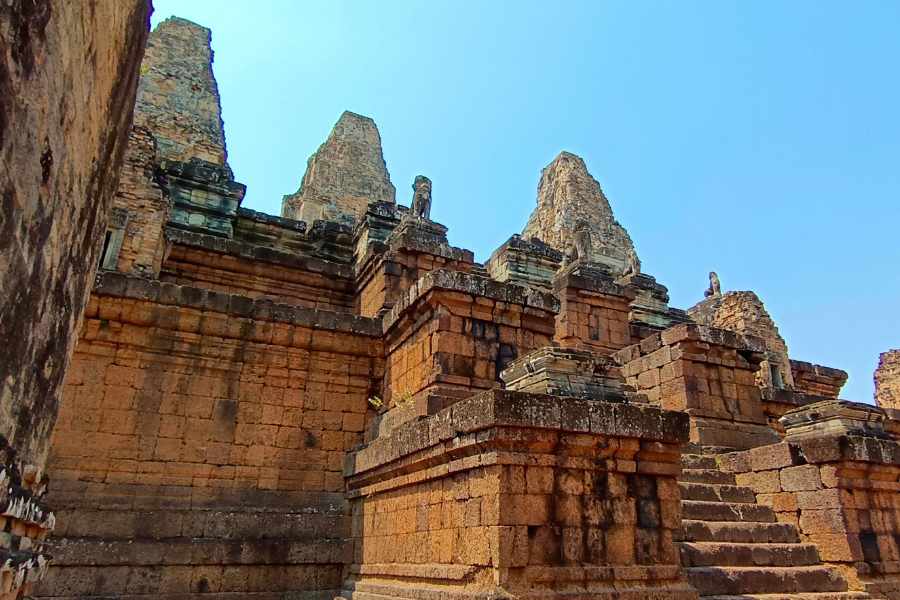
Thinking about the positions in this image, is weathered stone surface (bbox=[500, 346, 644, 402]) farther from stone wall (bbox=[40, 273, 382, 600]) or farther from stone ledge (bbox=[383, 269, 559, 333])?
stone wall (bbox=[40, 273, 382, 600])

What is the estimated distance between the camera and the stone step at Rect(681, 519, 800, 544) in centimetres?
666

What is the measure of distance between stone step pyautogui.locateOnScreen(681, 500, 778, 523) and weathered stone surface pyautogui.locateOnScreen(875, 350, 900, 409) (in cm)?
Answer: 2249

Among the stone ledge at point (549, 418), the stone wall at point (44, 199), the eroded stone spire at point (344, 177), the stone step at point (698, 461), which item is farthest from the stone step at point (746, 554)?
the eroded stone spire at point (344, 177)

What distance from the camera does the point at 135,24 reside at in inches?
137

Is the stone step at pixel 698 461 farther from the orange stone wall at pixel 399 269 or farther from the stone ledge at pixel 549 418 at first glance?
the orange stone wall at pixel 399 269

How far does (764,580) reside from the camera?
6.16 meters

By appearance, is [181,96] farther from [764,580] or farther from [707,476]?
[764,580]

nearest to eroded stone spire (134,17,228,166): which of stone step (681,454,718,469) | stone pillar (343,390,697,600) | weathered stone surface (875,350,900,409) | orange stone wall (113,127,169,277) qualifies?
orange stone wall (113,127,169,277)

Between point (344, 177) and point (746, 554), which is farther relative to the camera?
point (344, 177)

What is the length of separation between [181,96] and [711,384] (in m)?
23.0

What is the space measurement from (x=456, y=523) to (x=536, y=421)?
1.08 metres

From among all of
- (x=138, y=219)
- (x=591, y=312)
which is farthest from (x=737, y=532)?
(x=138, y=219)

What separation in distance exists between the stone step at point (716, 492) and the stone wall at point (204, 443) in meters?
4.07

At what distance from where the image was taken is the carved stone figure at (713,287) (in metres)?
22.6
